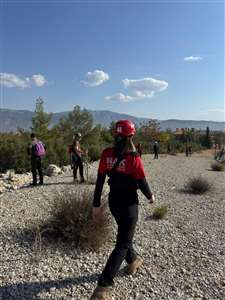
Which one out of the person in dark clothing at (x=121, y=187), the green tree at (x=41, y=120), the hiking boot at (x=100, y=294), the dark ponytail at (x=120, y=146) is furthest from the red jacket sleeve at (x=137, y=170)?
the green tree at (x=41, y=120)

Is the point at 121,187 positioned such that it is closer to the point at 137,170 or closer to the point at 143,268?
the point at 137,170

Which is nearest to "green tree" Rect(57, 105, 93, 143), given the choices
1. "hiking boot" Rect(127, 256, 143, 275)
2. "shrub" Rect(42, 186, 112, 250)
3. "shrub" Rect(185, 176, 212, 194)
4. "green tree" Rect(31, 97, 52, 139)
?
"green tree" Rect(31, 97, 52, 139)

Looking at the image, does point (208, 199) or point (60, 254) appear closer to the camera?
point (60, 254)

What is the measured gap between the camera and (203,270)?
5570mm

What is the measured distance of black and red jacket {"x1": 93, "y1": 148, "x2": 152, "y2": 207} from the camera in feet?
13.9

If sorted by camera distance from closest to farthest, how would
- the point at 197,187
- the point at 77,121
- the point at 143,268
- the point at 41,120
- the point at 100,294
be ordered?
1. the point at 100,294
2. the point at 143,268
3. the point at 197,187
4. the point at 41,120
5. the point at 77,121

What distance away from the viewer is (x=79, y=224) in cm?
605

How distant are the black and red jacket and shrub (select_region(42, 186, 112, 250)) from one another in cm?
176

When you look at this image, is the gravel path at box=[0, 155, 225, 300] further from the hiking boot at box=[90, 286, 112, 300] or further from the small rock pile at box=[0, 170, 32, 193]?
the small rock pile at box=[0, 170, 32, 193]

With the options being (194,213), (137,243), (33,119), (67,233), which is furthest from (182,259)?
(33,119)

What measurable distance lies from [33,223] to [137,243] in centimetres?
190

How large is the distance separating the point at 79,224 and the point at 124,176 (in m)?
2.10

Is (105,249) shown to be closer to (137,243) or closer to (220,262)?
(137,243)

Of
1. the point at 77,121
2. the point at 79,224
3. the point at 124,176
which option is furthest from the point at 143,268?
the point at 77,121
